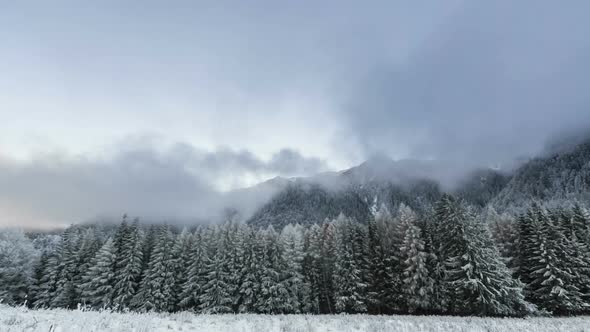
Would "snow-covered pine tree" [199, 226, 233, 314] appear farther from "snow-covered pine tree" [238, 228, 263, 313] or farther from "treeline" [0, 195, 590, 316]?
"snow-covered pine tree" [238, 228, 263, 313]

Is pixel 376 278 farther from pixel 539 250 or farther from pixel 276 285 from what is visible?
pixel 539 250

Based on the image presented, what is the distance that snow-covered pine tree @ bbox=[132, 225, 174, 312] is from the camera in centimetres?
4562

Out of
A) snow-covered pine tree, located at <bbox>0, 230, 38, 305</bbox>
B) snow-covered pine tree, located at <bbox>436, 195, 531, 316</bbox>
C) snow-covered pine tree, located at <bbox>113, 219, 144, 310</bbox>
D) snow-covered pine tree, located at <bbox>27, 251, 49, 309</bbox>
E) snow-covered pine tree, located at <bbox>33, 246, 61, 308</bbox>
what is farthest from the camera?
snow-covered pine tree, located at <bbox>27, 251, 49, 309</bbox>

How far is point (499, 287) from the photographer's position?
33281mm

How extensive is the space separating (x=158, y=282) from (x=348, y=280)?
90.7ft

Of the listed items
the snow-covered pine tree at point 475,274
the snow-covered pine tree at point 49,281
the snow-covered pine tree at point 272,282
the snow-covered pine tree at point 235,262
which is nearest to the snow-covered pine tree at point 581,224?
the snow-covered pine tree at point 475,274

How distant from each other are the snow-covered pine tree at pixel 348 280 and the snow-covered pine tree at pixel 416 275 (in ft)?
19.3

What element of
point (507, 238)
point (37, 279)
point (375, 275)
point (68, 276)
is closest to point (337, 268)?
point (375, 275)

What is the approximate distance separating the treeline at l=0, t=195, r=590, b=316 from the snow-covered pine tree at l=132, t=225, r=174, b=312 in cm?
16

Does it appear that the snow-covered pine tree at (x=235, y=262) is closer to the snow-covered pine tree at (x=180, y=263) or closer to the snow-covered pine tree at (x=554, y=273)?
the snow-covered pine tree at (x=180, y=263)

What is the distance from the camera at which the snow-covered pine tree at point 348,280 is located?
142 feet

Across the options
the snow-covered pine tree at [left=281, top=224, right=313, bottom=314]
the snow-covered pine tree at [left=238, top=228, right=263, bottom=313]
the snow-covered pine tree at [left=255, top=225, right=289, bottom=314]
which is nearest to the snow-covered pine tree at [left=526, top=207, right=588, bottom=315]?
the snow-covered pine tree at [left=281, top=224, right=313, bottom=314]

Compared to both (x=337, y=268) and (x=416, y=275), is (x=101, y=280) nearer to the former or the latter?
(x=337, y=268)

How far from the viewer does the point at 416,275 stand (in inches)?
1553
